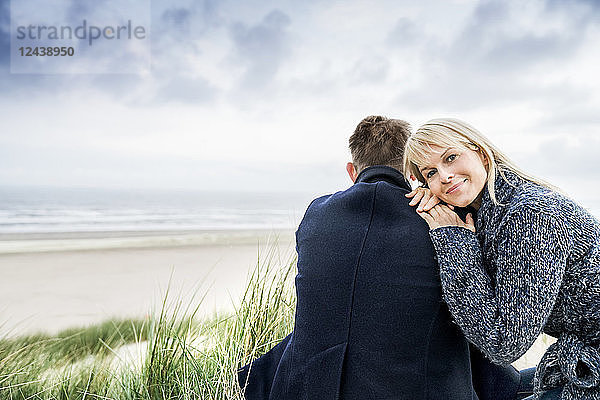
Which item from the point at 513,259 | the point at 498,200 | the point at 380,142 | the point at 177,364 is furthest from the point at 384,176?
the point at 177,364

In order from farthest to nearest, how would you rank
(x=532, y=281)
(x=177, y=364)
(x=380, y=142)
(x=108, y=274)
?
(x=108, y=274) → (x=177, y=364) → (x=380, y=142) → (x=532, y=281)

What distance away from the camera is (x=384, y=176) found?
1986 millimetres

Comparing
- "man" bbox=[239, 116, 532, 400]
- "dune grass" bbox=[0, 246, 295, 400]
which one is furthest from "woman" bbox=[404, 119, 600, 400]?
"dune grass" bbox=[0, 246, 295, 400]

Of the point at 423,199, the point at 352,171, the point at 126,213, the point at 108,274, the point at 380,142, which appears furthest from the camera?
the point at 126,213

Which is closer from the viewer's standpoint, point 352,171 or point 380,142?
point 380,142

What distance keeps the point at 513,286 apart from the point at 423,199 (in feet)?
1.29

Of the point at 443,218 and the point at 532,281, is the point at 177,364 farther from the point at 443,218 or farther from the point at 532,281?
the point at 532,281

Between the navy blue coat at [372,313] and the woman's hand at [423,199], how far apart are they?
0.03m

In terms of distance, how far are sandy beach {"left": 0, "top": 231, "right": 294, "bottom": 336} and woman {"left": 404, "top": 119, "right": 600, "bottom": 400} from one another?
10.4 ft

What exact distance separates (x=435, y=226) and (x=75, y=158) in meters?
35.1

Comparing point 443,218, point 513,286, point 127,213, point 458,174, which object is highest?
point 458,174

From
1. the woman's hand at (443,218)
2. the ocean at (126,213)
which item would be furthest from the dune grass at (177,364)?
the ocean at (126,213)

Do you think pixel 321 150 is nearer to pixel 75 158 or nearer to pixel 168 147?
pixel 168 147

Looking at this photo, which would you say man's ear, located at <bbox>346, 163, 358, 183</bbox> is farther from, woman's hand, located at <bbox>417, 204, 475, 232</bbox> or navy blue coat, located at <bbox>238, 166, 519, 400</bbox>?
woman's hand, located at <bbox>417, 204, 475, 232</bbox>
